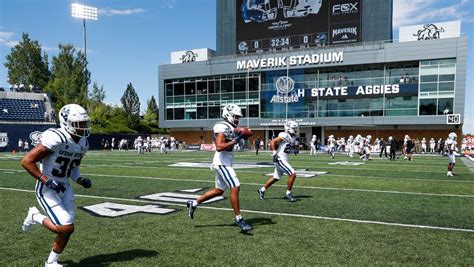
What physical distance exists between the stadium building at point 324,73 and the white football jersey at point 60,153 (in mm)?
41751

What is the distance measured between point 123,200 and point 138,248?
13.2 ft

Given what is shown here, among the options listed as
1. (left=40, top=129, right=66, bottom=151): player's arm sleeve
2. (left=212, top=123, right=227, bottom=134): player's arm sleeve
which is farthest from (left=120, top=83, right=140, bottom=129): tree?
(left=40, top=129, right=66, bottom=151): player's arm sleeve

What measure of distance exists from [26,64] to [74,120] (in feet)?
245

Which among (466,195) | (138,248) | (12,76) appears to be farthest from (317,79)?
(12,76)

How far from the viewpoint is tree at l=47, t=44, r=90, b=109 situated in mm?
59656

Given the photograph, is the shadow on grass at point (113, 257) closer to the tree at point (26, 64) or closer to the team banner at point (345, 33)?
the team banner at point (345, 33)

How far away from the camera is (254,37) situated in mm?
50625

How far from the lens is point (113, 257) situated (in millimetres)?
4926

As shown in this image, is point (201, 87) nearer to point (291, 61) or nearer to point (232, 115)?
point (291, 61)

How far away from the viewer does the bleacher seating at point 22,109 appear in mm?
43500

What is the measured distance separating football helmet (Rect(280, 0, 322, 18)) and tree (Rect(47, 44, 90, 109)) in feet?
105

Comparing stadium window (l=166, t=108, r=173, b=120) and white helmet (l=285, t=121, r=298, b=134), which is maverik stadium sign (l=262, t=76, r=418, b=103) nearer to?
stadium window (l=166, t=108, r=173, b=120)

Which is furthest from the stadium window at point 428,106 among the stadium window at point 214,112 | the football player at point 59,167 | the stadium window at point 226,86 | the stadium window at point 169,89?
the football player at point 59,167

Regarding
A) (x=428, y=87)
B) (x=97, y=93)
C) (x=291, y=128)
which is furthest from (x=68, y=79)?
(x=291, y=128)
